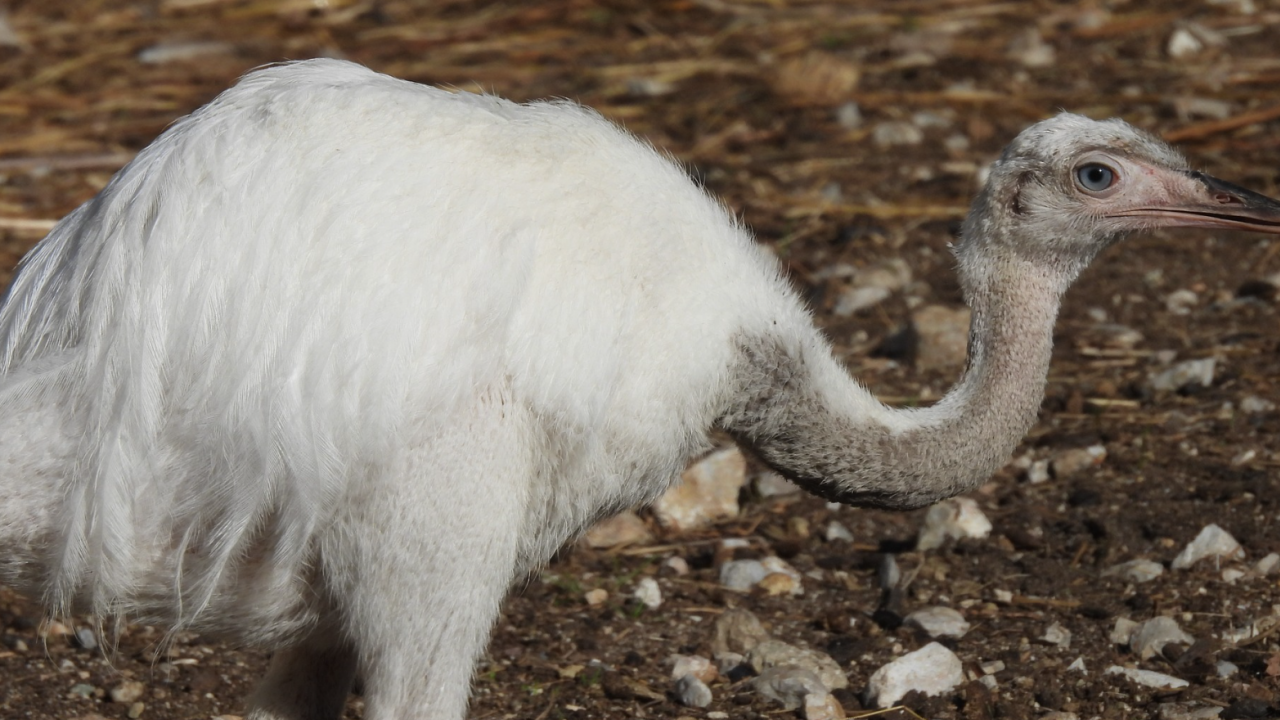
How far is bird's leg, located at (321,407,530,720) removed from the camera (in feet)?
11.0

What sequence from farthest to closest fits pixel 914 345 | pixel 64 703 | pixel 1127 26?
pixel 1127 26, pixel 914 345, pixel 64 703

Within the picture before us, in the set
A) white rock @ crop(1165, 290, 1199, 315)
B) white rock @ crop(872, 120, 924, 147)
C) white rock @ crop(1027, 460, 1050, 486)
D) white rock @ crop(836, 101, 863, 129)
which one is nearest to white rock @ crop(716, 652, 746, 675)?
white rock @ crop(1027, 460, 1050, 486)

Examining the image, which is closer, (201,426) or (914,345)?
(201,426)

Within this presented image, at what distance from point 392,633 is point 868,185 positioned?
4868 millimetres

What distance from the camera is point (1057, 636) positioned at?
4691 millimetres

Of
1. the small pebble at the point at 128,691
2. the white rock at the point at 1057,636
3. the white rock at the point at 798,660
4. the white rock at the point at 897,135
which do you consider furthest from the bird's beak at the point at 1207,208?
the white rock at the point at 897,135

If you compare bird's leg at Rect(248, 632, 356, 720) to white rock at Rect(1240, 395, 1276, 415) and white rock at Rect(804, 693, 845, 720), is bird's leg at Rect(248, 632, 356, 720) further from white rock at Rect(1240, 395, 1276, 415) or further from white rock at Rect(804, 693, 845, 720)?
white rock at Rect(1240, 395, 1276, 415)

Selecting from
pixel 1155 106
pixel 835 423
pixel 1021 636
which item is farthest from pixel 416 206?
pixel 1155 106

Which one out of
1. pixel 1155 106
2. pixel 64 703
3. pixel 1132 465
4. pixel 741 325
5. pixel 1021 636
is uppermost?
pixel 1155 106

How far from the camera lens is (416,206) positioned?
3.49 m

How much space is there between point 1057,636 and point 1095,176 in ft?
4.24

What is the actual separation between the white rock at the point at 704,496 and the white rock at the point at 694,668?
849 millimetres

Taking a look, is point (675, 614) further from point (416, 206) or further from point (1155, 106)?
point (1155, 106)

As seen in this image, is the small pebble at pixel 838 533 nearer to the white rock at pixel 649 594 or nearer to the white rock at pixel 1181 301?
the white rock at pixel 649 594
